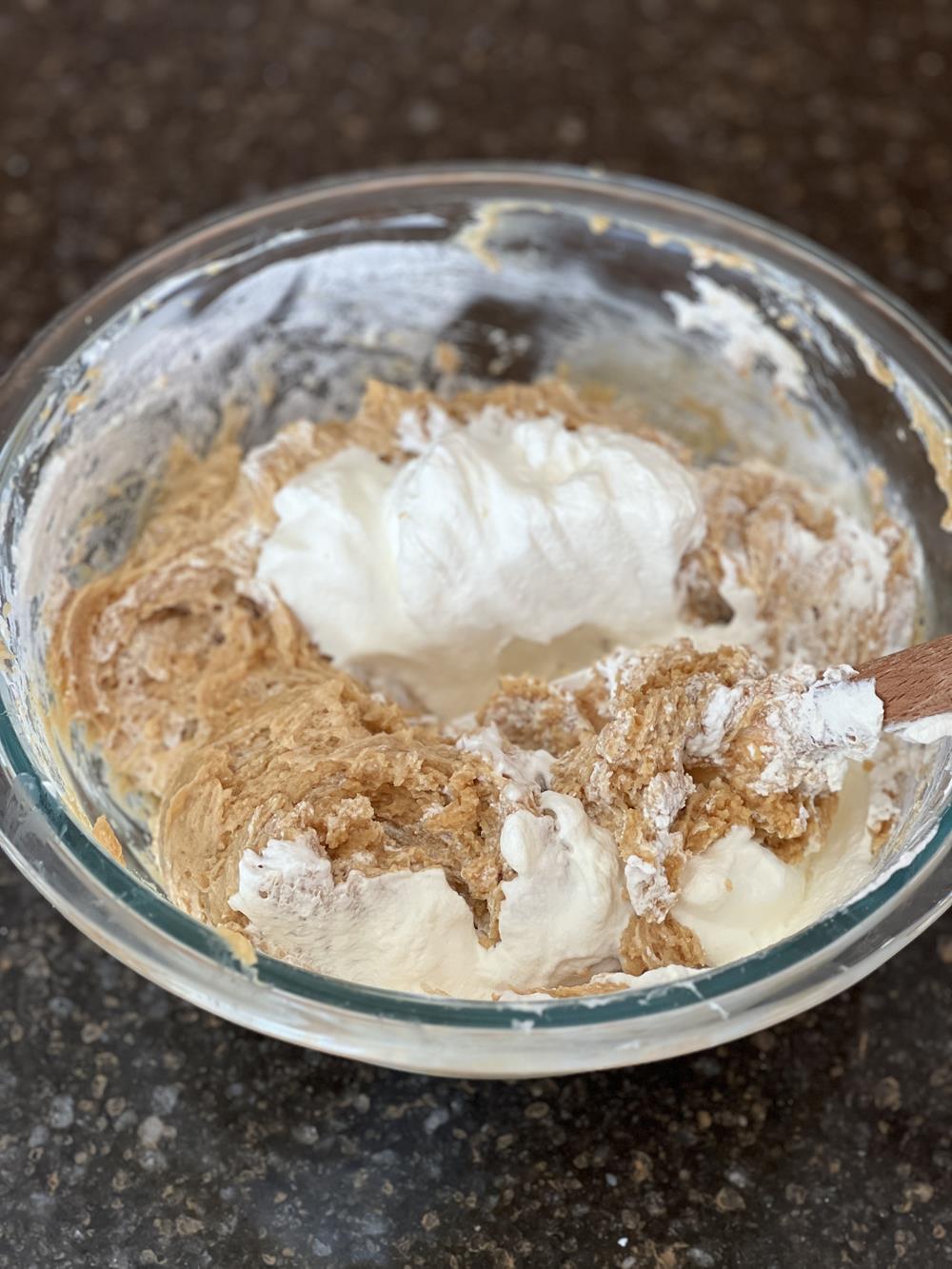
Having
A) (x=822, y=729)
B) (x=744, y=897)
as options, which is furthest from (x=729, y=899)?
(x=822, y=729)

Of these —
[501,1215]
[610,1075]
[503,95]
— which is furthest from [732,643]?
[503,95]

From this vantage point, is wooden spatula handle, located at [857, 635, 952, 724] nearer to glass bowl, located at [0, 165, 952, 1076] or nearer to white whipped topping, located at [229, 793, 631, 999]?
glass bowl, located at [0, 165, 952, 1076]

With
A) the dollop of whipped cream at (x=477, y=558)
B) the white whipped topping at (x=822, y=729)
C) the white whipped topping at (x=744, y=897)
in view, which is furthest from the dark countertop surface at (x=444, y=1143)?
the dollop of whipped cream at (x=477, y=558)

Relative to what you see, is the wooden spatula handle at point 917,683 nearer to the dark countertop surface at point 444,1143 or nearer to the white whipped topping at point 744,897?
the white whipped topping at point 744,897

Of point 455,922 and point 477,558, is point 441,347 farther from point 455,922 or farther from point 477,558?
point 455,922

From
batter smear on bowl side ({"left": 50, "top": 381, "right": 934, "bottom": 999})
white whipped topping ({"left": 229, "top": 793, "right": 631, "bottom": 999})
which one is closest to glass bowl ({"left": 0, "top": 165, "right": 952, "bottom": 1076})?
batter smear on bowl side ({"left": 50, "top": 381, "right": 934, "bottom": 999})

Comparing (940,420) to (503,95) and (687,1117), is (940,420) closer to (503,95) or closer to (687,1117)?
(687,1117)

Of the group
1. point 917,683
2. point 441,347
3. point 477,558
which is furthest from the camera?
point 441,347
